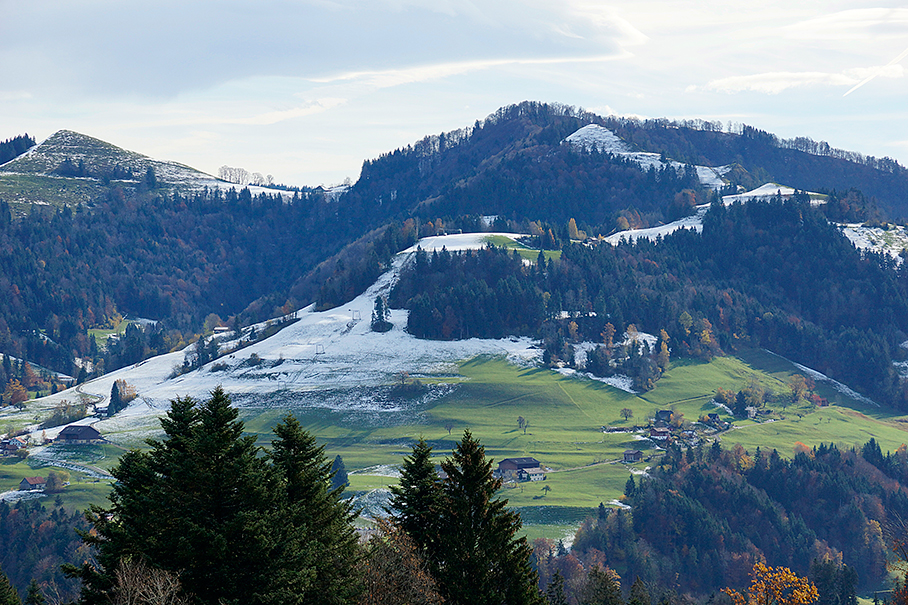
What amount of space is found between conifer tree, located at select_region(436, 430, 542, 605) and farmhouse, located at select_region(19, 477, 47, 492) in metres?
161

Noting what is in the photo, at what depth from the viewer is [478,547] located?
47.7 metres

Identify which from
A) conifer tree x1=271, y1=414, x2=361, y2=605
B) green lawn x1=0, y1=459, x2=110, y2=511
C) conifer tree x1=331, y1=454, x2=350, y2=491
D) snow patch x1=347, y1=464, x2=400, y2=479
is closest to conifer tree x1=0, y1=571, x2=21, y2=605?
conifer tree x1=271, y1=414, x2=361, y2=605

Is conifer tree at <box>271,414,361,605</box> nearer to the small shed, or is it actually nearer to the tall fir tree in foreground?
the tall fir tree in foreground

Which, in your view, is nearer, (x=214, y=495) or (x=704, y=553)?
(x=214, y=495)

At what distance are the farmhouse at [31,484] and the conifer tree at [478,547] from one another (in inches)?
6333

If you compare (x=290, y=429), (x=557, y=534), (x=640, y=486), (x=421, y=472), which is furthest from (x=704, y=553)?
(x=290, y=429)

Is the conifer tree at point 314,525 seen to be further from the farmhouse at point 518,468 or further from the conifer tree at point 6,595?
the farmhouse at point 518,468

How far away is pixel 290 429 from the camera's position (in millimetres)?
46438

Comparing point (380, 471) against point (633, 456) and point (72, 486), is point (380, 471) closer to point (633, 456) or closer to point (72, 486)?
point (633, 456)

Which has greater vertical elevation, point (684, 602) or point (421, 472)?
point (421, 472)

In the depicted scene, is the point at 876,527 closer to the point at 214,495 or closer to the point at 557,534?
the point at 557,534

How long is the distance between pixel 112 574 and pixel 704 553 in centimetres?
13857

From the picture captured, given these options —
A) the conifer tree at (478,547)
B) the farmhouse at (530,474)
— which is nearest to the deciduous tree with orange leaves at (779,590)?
the conifer tree at (478,547)

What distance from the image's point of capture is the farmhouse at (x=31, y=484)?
185000 millimetres
